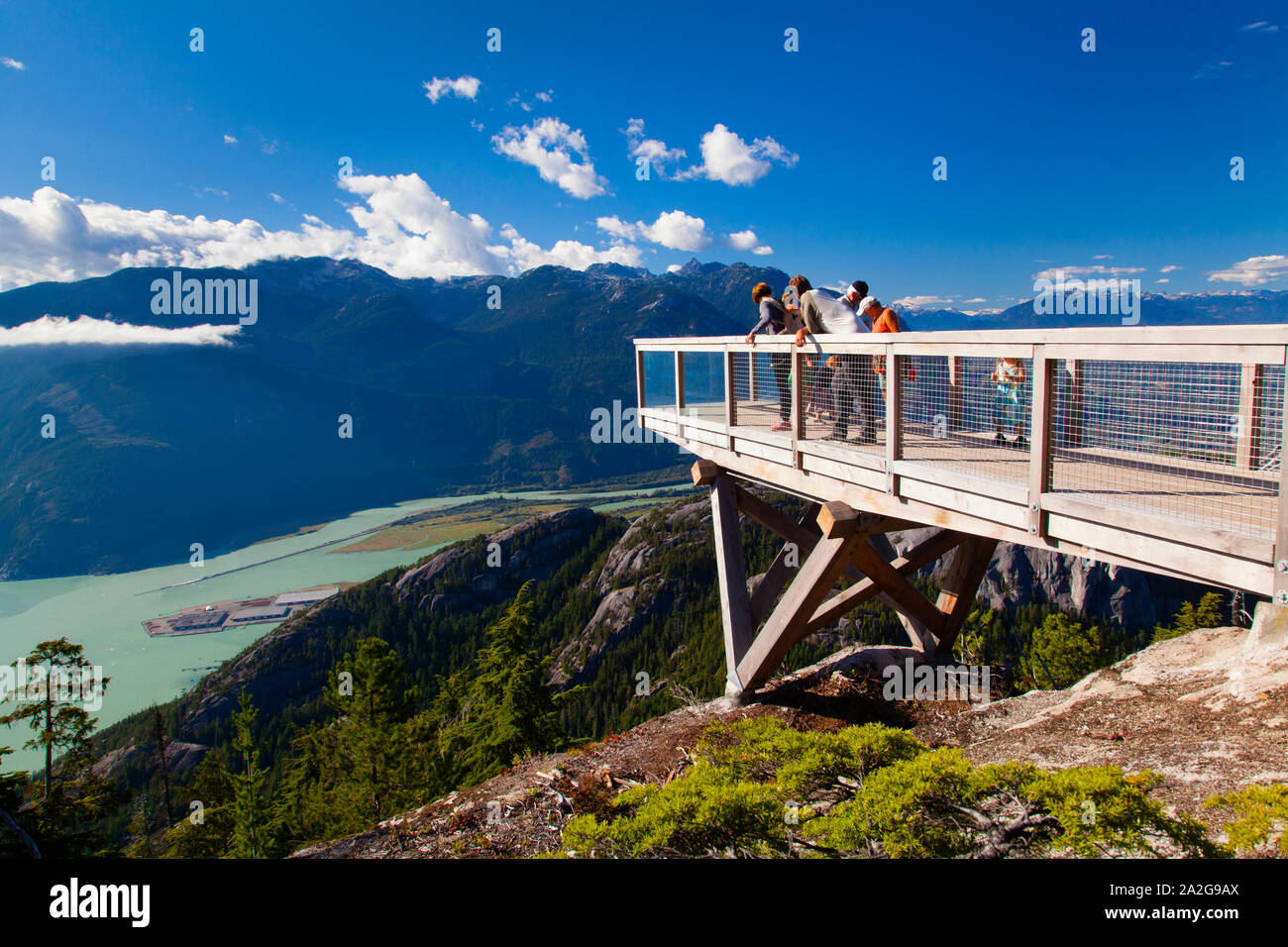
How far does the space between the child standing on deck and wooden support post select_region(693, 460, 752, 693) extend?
166 inches

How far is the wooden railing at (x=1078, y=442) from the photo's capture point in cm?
373

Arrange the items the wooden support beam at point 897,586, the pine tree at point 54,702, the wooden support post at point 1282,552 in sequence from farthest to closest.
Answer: the pine tree at point 54,702 < the wooden support beam at point 897,586 < the wooden support post at point 1282,552

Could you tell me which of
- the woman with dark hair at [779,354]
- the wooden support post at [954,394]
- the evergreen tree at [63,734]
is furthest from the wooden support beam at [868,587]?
the evergreen tree at [63,734]

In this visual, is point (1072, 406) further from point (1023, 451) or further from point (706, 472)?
point (706, 472)

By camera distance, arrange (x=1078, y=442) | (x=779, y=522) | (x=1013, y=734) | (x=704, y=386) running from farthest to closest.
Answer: (x=779, y=522), (x=704, y=386), (x=1013, y=734), (x=1078, y=442)

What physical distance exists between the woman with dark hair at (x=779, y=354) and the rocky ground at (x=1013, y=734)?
400 cm

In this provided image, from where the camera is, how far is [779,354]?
786cm

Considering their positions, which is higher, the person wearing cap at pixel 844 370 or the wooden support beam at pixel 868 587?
the person wearing cap at pixel 844 370

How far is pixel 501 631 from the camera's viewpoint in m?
20.3

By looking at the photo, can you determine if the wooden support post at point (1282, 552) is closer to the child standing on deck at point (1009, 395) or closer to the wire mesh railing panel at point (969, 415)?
the wire mesh railing panel at point (969, 415)

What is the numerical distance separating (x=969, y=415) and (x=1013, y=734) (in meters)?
3.27

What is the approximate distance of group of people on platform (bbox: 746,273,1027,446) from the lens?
6.18 metres

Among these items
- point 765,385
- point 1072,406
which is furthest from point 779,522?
point 1072,406
